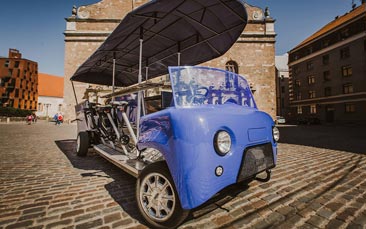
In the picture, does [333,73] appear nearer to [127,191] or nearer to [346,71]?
[346,71]

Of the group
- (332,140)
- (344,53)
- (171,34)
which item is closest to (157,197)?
(171,34)

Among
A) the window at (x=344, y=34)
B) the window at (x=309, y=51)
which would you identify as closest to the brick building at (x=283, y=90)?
the window at (x=309, y=51)

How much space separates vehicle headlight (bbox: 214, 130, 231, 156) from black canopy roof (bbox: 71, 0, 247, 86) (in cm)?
224

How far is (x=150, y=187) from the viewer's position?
2043mm

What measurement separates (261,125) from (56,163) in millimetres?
4943

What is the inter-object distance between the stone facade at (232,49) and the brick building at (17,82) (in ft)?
148

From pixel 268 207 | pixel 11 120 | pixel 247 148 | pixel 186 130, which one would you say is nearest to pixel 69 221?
pixel 186 130

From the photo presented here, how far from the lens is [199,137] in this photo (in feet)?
5.39

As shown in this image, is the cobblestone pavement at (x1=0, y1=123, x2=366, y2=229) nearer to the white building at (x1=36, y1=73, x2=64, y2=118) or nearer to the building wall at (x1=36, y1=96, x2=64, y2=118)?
the white building at (x1=36, y1=73, x2=64, y2=118)

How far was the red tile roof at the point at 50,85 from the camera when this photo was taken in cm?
5991

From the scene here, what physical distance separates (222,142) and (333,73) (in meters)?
37.6

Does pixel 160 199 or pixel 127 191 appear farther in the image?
pixel 127 191

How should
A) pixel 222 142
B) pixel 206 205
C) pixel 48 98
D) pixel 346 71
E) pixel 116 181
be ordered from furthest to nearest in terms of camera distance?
pixel 48 98, pixel 346 71, pixel 116 181, pixel 206 205, pixel 222 142

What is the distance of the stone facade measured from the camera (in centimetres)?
2070
